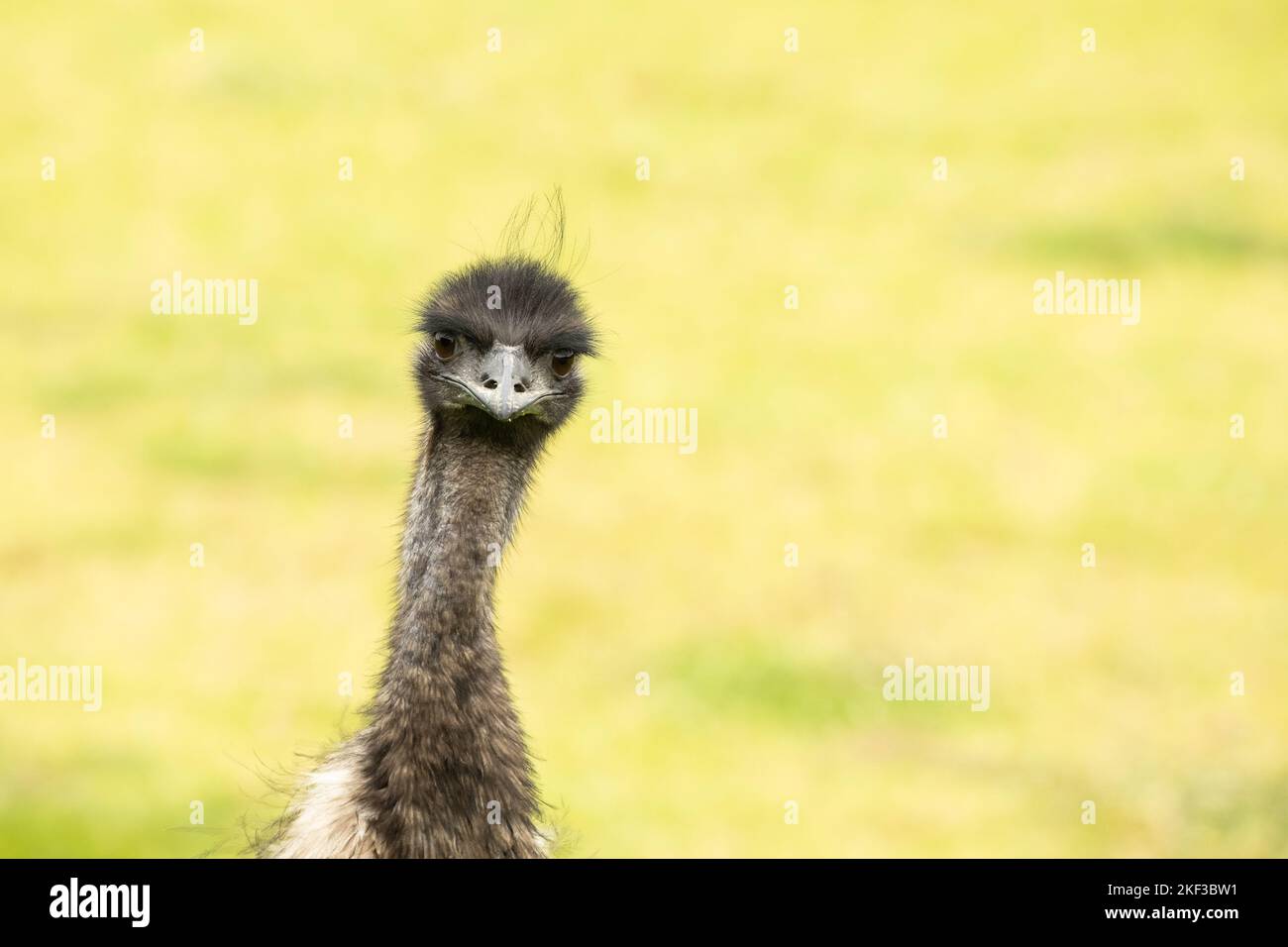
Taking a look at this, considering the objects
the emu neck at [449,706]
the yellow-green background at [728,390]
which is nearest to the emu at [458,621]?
the emu neck at [449,706]

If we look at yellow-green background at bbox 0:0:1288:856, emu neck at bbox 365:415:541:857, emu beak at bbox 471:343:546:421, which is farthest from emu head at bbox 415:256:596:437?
yellow-green background at bbox 0:0:1288:856

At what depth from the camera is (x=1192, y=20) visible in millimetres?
41344

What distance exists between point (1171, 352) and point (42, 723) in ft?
61.6

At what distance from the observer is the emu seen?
6531 millimetres

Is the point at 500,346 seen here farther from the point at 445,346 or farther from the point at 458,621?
the point at 458,621

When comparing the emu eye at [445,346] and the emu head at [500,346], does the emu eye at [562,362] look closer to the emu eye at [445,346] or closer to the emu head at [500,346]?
the emu head at [500,346]

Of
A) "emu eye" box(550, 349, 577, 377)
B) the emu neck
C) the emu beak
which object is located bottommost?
the emu neck

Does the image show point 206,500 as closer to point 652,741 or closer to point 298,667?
point 298,667

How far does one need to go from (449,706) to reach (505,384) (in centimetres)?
105

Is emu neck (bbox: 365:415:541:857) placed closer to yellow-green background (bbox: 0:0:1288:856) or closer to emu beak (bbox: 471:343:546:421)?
emu beak (bbox: 471:343:546:421)

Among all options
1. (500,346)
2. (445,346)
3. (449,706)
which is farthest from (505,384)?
(449,706)

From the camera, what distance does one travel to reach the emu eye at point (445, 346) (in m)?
6.98

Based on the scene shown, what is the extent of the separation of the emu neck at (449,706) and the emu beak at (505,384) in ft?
0.91

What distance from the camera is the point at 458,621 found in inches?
261
